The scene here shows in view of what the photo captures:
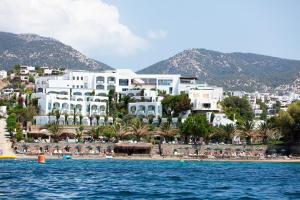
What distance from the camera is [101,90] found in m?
158

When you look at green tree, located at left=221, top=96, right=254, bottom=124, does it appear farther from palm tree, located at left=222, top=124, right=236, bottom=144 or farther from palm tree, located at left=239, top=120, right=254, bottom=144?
palm tree, located at left=222, top=124, right=236, bottom=144

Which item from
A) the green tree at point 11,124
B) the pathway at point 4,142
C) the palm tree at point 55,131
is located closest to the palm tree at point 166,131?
the palm tree at point 55,131

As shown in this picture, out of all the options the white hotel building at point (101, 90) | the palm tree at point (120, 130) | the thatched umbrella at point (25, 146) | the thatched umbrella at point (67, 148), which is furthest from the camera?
the white hotel building at point (101, 90)

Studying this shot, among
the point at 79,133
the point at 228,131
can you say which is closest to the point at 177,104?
the point at 228,131

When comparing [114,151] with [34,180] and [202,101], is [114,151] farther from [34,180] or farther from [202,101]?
[34,180]

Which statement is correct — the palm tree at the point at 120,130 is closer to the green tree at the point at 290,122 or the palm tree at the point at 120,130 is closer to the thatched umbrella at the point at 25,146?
the thatched umbrella at the point at 25,146

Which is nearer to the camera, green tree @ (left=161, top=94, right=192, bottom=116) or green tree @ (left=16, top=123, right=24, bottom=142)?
green tree @ (left=16, top=123, right=24, bottom=142)

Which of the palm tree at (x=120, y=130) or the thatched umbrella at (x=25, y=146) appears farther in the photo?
the palm tree at (x=120, y=130)

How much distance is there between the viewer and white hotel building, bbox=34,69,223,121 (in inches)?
5846

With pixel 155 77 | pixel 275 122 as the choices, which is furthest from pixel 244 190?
pixel 155 77

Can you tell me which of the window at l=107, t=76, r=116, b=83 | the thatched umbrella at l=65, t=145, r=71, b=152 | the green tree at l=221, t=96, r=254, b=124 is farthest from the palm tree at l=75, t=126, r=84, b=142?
the green tree at l=221, t=96, r=254, b=124

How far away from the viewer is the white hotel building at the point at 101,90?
148m

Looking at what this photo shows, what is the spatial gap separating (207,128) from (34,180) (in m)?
75.0

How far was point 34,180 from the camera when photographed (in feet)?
193
